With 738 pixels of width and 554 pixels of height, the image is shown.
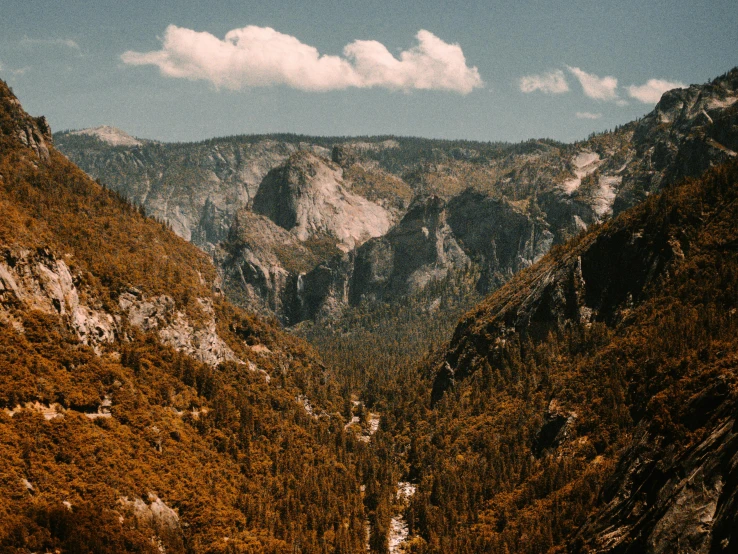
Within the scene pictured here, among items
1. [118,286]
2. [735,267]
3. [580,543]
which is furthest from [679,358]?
[118,286]

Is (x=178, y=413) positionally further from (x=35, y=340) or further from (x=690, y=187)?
(x=690, y=187)

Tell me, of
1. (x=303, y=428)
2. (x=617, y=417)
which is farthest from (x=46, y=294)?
(x=617, y=417)

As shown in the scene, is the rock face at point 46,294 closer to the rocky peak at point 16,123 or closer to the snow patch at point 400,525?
the rocky peak at point 16,123

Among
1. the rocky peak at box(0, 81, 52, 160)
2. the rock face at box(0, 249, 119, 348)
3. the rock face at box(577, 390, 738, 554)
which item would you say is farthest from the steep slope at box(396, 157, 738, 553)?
the rocky peak at box(0, 81, 52, 160)

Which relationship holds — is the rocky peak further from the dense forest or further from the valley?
the dense forest

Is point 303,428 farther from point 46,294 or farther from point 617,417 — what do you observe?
point 617,417

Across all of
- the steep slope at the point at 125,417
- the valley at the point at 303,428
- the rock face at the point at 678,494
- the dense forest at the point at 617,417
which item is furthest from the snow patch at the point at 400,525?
the rock face at the point at 678,494
